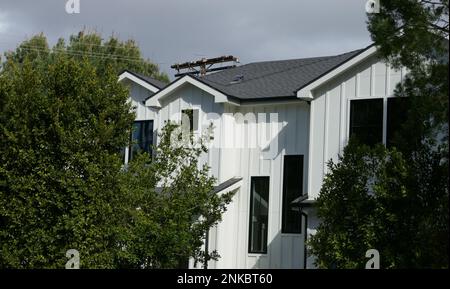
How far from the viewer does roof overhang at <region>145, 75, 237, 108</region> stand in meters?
24.2

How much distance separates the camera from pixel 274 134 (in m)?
24.0

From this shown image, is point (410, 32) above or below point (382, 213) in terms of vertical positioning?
above

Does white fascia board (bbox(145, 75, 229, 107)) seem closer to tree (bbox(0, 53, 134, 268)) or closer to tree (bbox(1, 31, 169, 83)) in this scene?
tree (bbox(0, 53, 134, 268))

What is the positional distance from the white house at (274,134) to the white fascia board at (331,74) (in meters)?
0.03

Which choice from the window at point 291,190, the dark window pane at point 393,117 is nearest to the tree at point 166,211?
the window at point 291,190

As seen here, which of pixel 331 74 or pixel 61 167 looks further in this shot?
pixel 331 74

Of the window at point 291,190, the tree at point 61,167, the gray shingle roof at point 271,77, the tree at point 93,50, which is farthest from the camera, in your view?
the tree at point 93,50

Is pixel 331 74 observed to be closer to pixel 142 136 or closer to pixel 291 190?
pixel 291 190

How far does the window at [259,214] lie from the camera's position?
2397 centimetres

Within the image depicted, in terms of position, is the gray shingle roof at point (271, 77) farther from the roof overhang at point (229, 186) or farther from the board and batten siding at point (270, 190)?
the roof overhang at point (229, 186)

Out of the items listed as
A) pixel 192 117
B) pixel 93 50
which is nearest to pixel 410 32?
pixel 192 117

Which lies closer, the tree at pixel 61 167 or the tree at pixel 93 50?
the tree at pixel 61 167

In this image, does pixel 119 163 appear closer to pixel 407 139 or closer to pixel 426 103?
pixel 407 139

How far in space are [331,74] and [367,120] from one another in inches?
66.0
